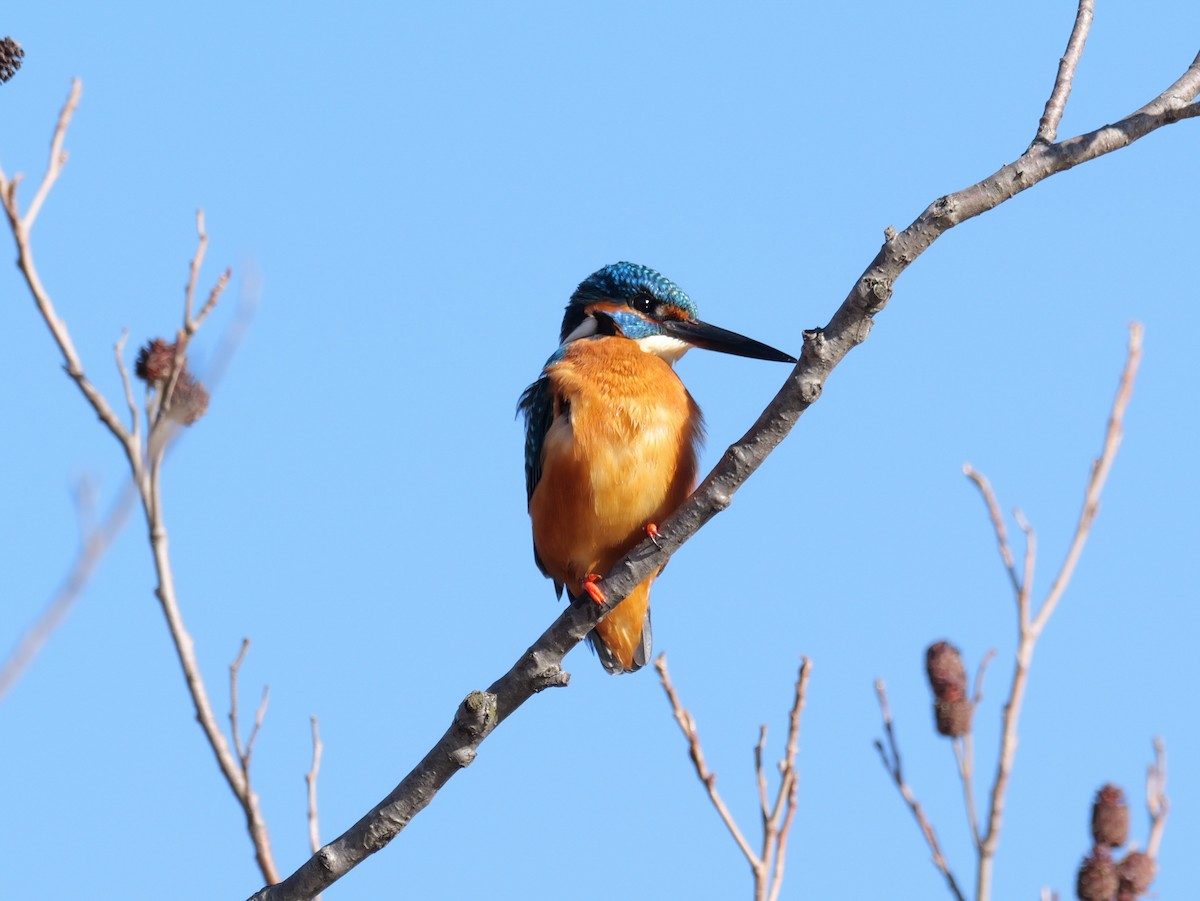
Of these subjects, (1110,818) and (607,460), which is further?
(607,460)

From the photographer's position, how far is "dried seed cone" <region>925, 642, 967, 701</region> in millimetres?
4051

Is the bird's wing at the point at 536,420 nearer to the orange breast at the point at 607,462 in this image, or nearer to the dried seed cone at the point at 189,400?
the orange breast at the point at 607,462

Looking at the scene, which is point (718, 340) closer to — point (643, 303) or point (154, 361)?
point (643, 303)

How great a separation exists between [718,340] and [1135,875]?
126 inches

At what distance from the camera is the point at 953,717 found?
400 centimetres

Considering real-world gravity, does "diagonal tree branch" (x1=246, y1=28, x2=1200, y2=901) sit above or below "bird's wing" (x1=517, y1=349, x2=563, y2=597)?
below

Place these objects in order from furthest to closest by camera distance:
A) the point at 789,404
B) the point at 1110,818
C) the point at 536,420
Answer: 1. the point at 536,420
2. the point at 1110,818
3. the point at 789,404

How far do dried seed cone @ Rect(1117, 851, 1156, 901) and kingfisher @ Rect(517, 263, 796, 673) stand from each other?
1818 mm

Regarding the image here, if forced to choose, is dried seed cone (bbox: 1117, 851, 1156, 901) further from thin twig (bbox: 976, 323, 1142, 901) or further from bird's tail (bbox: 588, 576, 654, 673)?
bird's tail (bbox: 588, 576, 654, 673)

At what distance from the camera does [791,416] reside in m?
3.53

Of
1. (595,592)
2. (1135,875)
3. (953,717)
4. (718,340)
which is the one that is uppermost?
(718,340)

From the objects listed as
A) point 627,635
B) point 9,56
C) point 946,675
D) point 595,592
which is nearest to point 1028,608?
point 946,675

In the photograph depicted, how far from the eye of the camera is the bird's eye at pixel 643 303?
6.30 metres

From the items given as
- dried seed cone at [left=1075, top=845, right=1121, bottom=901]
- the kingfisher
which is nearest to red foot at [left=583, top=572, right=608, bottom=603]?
the kingfisher
